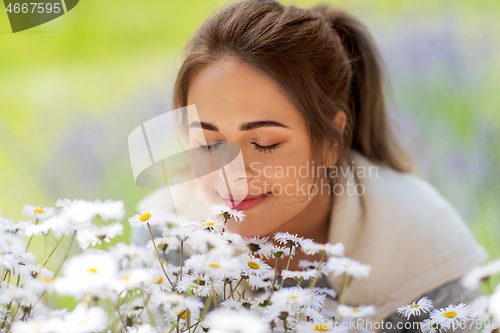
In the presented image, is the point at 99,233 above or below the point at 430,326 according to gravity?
above

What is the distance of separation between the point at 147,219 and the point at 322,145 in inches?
14.8

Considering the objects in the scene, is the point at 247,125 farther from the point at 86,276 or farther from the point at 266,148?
the point at 86,276

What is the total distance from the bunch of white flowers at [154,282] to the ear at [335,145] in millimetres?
312

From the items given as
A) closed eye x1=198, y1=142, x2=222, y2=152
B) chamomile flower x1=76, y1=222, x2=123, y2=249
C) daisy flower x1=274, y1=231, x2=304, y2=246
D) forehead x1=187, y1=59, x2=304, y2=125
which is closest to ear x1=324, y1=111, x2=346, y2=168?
forehead x1=187, y1=59, x2=304, y2=125

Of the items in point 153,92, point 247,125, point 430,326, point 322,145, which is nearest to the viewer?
point 430,326

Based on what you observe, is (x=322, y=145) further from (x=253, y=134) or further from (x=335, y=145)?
(x=253, y=134)

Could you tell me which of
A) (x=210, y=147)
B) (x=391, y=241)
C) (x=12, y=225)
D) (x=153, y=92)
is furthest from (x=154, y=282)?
(x=153, y=92)

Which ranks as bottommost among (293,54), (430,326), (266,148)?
(430,326)

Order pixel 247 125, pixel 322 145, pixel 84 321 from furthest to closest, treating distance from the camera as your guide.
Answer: pixel 322 145
pixel 247 125
pixel 84 321

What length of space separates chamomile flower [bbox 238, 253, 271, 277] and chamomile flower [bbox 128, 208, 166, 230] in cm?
9

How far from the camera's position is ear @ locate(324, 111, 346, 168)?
0.70 m

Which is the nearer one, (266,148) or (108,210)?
(108,210)

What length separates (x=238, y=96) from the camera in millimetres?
571

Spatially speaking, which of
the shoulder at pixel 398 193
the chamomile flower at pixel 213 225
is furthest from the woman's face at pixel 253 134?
the shoulder at pixel 398 193
